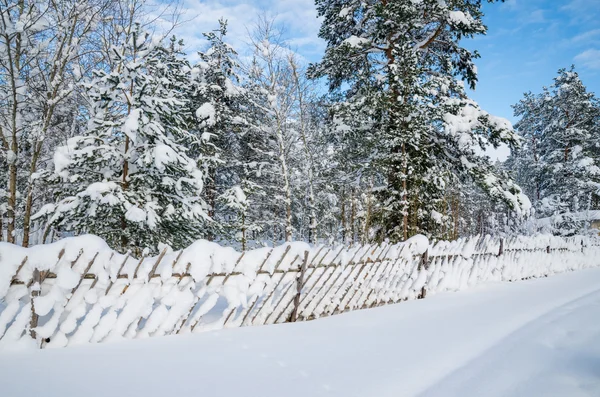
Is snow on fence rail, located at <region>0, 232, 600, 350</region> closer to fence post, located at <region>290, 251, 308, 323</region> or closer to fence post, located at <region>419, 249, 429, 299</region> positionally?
fence post, located at <region>290, 251, 308, 323</region>

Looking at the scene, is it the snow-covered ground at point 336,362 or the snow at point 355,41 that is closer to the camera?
the snow-covered ground at point 336,362

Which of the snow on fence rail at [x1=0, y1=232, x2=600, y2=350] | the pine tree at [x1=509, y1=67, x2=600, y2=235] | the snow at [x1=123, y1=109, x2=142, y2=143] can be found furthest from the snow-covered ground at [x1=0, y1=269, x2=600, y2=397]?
the pine tree at [x1=509, y1=67, x2=600, y2=235]

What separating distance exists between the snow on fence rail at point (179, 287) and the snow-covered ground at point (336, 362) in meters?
0.22

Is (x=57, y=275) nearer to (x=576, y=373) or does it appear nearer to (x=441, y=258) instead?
(x=576, y=373)

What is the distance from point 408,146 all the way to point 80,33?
29.8 ft

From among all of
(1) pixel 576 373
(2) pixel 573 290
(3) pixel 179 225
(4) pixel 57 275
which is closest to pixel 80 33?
(3) pixel 179 225

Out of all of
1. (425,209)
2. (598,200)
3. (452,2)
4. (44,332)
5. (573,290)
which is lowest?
(573,290)

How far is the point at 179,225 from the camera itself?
816cm

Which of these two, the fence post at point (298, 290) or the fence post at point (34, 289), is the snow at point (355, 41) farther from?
the fence post at point (34, 289)

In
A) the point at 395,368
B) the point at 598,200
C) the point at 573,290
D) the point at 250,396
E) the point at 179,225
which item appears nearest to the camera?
the point at 250,396

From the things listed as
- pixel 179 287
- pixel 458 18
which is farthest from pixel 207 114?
pixel 179 287

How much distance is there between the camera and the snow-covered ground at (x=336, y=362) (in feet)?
8.59

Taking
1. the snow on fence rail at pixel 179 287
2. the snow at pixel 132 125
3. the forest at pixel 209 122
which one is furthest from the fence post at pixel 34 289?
the snow at pixel 132 125

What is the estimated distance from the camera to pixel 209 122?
1427 cm
